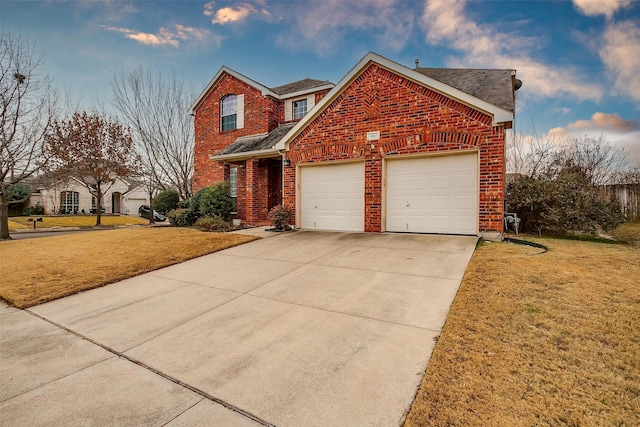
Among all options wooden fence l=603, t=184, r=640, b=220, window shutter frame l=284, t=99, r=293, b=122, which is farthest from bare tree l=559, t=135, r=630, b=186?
window shutter frame l=284, t=99, r=293, b=122

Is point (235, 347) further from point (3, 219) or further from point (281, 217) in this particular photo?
point (3, 219)

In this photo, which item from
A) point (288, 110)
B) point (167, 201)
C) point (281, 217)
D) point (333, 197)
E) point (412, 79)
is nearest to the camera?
point (412, 79)

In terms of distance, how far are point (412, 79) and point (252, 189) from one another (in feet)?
25.6

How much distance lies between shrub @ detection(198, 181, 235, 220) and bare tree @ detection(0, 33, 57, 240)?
742 cm

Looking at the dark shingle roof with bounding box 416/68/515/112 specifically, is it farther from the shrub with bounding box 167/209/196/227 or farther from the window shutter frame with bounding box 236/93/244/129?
the shrub with bounding box 167/209/196/227

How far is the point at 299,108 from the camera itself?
14844 mm

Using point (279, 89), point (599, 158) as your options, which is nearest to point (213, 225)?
point (279, 89)

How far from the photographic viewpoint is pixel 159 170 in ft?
65.6

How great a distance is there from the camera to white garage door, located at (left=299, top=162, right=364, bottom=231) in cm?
954

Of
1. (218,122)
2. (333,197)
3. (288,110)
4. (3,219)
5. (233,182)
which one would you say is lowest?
(3,219)

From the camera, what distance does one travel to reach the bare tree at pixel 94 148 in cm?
1988

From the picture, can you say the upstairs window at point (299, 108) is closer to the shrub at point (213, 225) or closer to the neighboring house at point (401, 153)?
the neighboring house at point (401, 153)

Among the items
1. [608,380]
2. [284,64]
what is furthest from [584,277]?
[284,64]

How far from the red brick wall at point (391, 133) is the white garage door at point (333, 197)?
36cm
